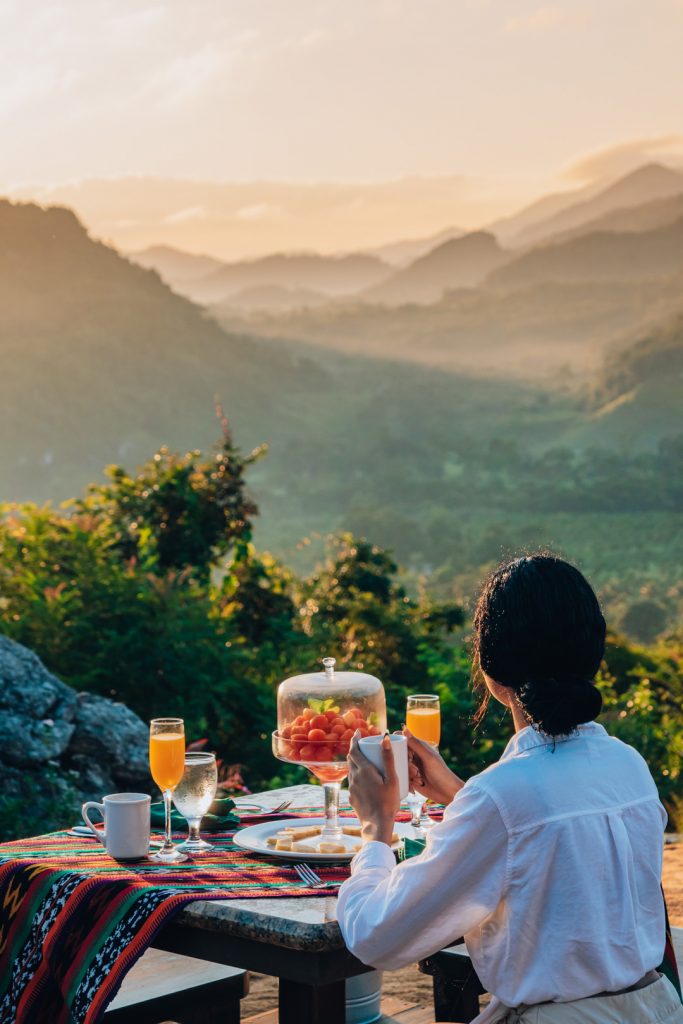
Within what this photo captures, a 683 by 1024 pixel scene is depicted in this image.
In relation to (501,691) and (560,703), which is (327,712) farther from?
(560,703)

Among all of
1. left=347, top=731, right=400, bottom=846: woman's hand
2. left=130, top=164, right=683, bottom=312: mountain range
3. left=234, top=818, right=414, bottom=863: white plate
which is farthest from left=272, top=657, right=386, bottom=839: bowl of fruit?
left=130, top=164, right=683, bottom=312: mountain range

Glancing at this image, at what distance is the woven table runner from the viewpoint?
2256 mm

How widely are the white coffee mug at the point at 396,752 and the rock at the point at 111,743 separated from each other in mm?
3171

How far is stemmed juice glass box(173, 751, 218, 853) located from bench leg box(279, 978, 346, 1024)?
1.18 ft

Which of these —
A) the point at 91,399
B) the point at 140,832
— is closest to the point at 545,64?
the point at 91,399

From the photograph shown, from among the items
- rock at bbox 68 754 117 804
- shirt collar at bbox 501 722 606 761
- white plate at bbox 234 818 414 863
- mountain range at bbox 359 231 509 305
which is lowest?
rock at bbox 68 754 117 804

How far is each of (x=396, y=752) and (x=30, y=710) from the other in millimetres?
3266

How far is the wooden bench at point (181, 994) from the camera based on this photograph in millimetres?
2973

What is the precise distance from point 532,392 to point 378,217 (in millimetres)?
11472

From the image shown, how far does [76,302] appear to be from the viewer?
46219mm

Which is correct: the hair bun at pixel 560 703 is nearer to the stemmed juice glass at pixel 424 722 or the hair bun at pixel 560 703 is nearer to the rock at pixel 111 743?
the stemmed juice glass at pixel 424 722

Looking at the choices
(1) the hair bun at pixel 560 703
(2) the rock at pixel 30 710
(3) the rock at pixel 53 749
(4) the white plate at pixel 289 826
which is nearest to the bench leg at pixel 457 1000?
(4) the white plate at pixel 289 826

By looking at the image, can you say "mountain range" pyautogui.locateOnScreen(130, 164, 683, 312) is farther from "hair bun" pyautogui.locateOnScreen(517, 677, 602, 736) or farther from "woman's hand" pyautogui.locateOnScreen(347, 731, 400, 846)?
"hair bun" pyautogui.locateOnScreen(517, 677, 602, 736)

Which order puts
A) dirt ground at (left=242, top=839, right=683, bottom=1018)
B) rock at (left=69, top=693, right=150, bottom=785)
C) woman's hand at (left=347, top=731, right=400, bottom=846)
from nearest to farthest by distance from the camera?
woman's hand at (left=347, top=731, right=400, bottom=846), dirt ground at (left=242, top=839, right=683, bottom=1018), rock at (left=69, top=693, right=150, bottom=785)
